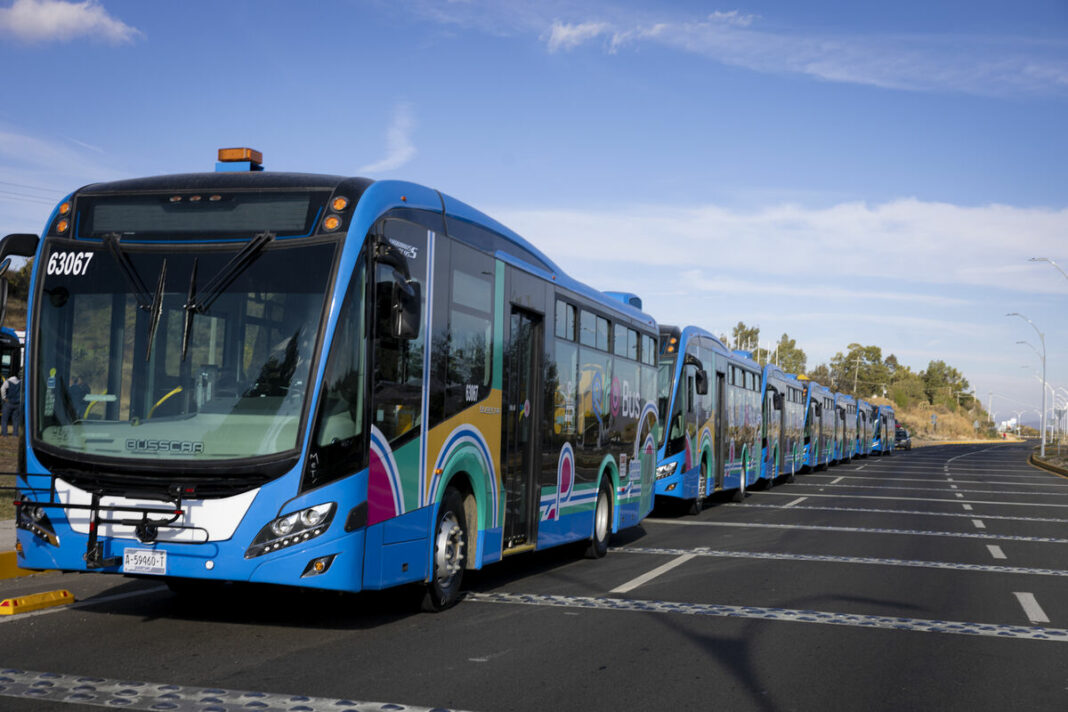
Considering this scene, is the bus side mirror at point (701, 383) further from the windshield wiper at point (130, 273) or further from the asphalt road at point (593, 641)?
the windshield wiper at point (130, 273)

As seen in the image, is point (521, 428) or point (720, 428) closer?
point (521, 428)

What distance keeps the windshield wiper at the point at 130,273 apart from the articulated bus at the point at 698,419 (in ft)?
42.5

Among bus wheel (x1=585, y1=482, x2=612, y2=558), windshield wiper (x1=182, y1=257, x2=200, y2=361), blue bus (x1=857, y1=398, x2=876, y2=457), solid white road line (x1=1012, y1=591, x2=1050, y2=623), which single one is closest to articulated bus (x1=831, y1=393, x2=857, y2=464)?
blue bus (x1=857, y1=398, x2=876, y2=457)

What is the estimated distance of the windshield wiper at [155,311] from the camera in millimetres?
7488

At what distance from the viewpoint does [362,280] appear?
25.0ft

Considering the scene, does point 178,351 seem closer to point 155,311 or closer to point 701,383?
point 155,311

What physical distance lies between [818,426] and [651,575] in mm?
32360

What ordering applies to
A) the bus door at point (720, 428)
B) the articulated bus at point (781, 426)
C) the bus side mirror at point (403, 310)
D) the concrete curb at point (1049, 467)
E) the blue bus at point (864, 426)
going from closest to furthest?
1. the bus side mirror at point (403, 310)
2. the bus door at point (720, 428)
3. the articulated bus at point (781, 426)
4. the concrete curb at point (1049, 467)
5. the blue bus at point (864, 426)

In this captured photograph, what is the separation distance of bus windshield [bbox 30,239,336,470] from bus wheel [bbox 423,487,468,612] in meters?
2.05

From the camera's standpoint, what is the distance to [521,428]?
1073 cm


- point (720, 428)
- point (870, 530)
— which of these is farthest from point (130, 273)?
point (720, 428)

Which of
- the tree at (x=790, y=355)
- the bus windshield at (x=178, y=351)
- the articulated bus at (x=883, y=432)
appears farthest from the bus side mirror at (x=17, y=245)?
the tree at (x=790, y=355)

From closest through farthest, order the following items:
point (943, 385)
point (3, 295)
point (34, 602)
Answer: point (3, 295) < point (34, 602) < point (943, 385)

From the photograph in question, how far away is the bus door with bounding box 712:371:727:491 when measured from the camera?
22578mm
